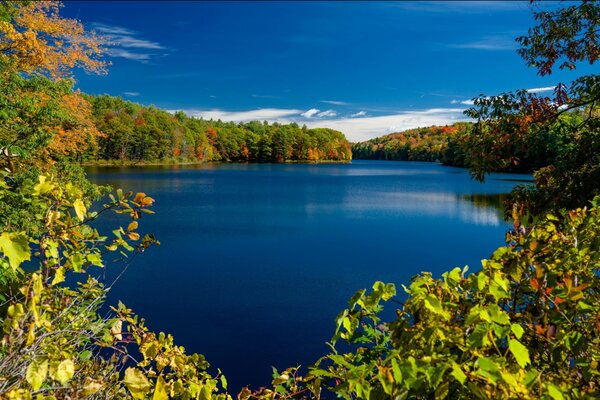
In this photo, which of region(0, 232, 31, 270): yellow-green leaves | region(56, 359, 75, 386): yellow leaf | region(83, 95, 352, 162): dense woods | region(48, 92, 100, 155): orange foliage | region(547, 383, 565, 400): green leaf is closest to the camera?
region(547, 383, 565, 400): green leaf

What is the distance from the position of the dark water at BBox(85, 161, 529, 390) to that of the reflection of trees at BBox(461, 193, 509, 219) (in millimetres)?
350

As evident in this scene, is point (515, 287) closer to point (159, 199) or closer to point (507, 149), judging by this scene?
point (507, 149)

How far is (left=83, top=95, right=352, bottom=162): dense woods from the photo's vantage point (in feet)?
245

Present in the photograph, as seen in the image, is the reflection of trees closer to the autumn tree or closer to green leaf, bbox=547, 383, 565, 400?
the autumn tree

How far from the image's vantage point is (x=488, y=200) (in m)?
31.0

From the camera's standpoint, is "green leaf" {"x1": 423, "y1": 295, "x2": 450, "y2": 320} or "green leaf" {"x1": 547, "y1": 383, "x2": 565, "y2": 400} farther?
"green leaf" {"x1": 423, "y1": 295, "x2": 450, "y2": 320}

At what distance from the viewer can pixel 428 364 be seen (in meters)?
1.44

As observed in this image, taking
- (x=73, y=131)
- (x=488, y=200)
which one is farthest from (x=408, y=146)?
(x=73, y=131)

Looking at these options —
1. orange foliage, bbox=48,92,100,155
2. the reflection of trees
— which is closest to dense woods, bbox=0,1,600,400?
orange foliage, bbox=48,92,100,155

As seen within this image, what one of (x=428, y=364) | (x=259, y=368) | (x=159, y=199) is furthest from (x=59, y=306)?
(x=159, y=199)

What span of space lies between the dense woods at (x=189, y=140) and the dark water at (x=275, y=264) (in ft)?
161

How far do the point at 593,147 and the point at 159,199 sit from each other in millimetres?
28881

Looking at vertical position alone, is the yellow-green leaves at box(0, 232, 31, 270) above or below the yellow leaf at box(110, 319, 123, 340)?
above

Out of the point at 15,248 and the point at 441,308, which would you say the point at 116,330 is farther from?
the point at 441,308
